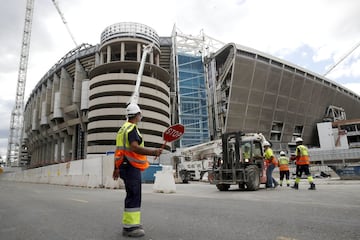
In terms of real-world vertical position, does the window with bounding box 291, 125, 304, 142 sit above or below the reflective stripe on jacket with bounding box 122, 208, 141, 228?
above

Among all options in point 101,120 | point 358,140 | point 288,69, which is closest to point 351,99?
point 358,140

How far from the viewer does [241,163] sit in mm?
11469

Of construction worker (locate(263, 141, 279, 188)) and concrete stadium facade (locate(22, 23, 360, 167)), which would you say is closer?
construction worker (locate(263, 141, 279, 188))

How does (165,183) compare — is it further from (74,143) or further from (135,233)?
(74,143)

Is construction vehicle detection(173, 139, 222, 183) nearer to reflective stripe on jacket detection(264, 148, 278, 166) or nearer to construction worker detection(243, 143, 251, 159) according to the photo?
reflective stripe on jacket detection(264, 148, 278, 166)

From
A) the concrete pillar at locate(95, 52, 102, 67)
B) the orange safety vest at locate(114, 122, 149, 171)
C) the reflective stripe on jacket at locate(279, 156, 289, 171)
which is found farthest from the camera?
the concrete pillar at locate(95, 52, 102, 67)

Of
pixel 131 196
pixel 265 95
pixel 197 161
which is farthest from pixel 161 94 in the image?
pixel 131 196

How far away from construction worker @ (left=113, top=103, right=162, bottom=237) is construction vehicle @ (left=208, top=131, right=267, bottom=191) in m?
8.11

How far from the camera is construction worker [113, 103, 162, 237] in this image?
327cm

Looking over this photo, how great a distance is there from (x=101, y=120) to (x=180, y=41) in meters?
27.1

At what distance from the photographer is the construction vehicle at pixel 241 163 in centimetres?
1099

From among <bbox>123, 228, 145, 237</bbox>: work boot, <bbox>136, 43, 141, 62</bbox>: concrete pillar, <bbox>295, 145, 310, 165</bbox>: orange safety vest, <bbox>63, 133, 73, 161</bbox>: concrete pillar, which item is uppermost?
<bbox>136, 43, 141, 62</bbox>: concrete pillar

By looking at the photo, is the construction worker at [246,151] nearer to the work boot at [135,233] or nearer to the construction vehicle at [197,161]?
the work boot at [135,233]

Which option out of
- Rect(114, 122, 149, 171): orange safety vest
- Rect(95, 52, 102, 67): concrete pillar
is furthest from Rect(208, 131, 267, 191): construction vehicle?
Rect(95, 52, 102, 67): concrete pillar
